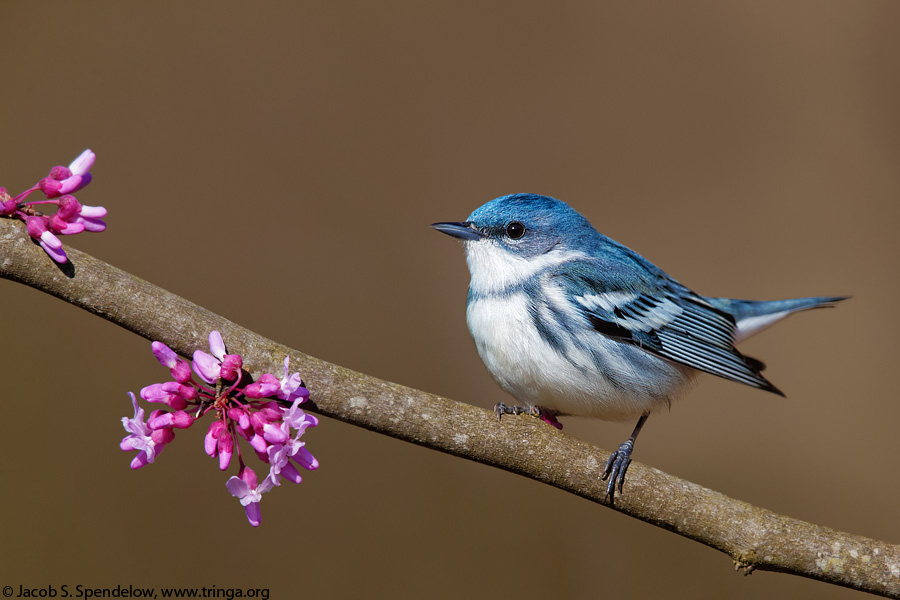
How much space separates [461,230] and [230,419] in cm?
150

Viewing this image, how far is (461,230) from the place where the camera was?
9.82ft

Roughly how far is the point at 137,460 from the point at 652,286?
2.29 m

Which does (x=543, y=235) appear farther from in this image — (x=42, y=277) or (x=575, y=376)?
(x=42, y=277)

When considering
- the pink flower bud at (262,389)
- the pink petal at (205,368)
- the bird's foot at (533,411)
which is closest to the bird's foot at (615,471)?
the bird's foot at (533,411)

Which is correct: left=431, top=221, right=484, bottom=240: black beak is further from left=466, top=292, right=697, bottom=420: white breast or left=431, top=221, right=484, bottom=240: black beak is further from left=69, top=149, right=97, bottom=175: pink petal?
left=69, top=149, right=97, bottom=175: pink petal

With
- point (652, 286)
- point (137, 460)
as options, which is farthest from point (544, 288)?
point (137, 460)

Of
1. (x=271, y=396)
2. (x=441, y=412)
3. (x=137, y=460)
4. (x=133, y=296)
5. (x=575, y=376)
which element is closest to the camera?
(x=137, y=460)

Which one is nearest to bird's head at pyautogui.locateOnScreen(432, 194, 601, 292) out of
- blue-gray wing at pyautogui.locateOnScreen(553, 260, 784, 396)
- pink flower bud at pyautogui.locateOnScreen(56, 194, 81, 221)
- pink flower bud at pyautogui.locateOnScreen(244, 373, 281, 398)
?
blue-gray wing at pyautogui.locateOnScreen(553, 260, 784, 396)

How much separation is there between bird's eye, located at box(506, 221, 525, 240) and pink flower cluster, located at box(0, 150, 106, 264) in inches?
64.4

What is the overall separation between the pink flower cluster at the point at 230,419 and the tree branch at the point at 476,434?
0.54ft

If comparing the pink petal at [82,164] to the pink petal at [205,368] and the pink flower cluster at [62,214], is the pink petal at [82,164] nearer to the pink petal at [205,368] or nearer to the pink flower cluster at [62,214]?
the pink flower cluster at [62,214]

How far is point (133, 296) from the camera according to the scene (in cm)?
188

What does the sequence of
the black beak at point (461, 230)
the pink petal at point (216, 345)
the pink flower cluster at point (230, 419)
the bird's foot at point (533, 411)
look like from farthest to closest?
the black beak at point (461, 230), the bird's foot at point (533, 411), the pink petal at point (216, 345), the pink flower cluster at point (230, 419)

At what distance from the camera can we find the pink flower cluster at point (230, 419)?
1.64 m
